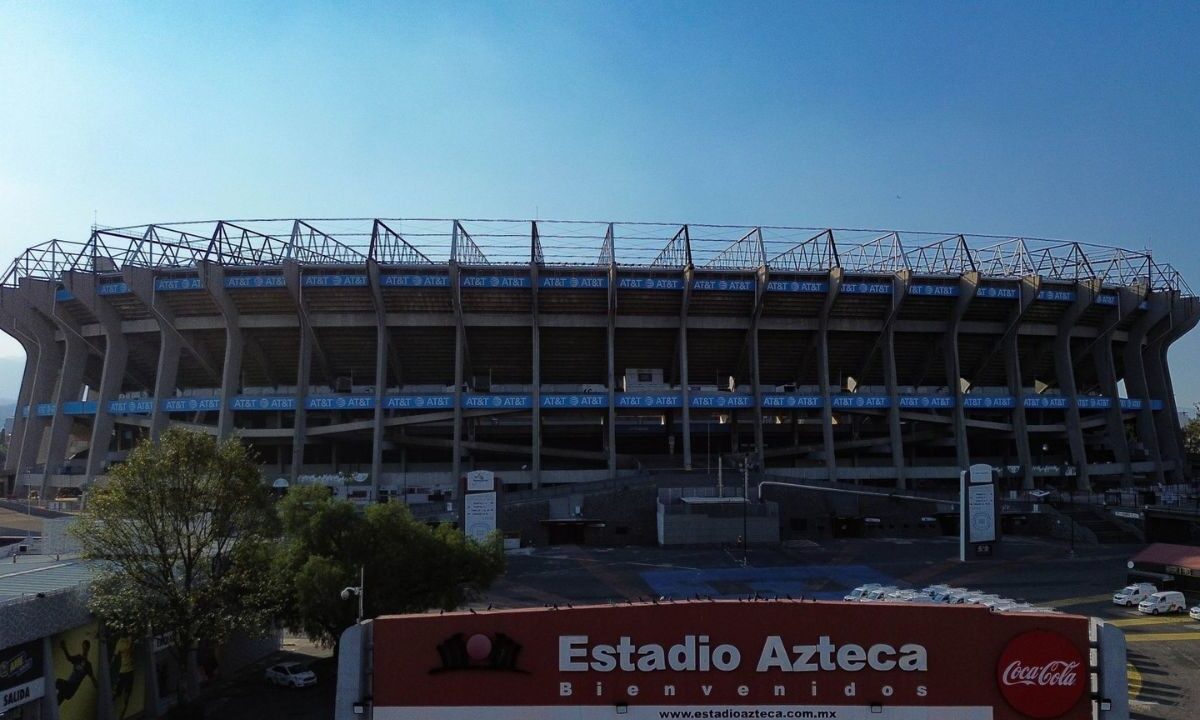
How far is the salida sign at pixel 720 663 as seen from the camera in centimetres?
1207

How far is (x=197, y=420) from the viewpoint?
67750 mm

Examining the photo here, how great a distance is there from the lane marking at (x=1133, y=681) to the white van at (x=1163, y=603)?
10.3 metres

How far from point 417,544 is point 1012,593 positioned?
108 feet

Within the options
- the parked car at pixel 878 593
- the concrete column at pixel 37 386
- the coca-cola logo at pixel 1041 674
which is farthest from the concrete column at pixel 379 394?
the coca-cola logo at pixel 1041 674

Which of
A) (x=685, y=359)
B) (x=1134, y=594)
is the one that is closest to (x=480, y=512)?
(x=685, y=359)

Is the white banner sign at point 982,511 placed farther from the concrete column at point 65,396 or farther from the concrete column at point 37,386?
the concrete column at point 37,386

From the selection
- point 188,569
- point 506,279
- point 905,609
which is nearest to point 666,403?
point 506,279

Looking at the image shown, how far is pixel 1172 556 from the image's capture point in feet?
134

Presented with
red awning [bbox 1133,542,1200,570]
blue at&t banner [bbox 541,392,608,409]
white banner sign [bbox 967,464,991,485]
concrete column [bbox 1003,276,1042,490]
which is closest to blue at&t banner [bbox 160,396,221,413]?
blue at&t banner [bbox 541,392,608,409]

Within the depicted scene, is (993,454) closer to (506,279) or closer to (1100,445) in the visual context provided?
(1100,445)

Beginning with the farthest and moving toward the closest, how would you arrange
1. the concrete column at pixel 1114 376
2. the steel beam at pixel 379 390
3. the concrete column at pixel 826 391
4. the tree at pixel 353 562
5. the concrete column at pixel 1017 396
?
the concrete column at pixel 1114 376 → the concrete column at pixel 1017 396 → the concrete column at pixel 826 391 → the steel beam at pixel 379 390 → the tree at pixel 353 562

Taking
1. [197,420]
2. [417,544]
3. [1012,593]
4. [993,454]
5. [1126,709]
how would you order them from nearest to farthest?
1. [1126,709]
2. [417,544]
3. [1012,593]
4. [197,420]
5. [993,454]

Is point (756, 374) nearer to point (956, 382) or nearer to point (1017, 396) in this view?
point (956, 382)

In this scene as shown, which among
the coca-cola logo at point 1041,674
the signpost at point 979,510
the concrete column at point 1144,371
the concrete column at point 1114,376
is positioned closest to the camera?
the coca-cola logo at point 1041,674
